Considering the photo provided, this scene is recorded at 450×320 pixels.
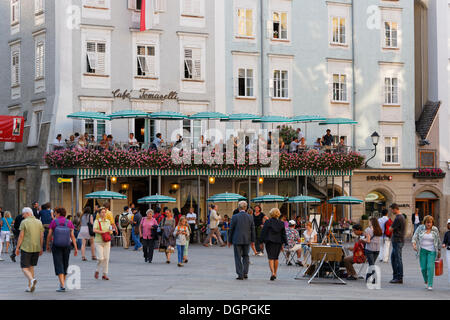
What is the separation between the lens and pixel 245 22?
46000mm

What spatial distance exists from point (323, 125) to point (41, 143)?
15391 millimetres

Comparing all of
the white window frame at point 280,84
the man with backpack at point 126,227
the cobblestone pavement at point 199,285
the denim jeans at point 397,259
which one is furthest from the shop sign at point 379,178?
the denim jeans at point 397,259

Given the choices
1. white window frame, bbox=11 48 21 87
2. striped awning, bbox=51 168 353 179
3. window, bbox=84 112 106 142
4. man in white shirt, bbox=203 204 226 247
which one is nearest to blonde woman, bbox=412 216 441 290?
man in white shirt, bbox=203 204 226 247

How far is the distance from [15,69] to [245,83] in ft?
40.3

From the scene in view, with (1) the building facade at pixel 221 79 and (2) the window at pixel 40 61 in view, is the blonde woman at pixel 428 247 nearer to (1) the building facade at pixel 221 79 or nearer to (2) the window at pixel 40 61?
(1) the building facade at pixel 221 79

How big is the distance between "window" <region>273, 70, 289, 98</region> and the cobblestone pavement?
20614mm

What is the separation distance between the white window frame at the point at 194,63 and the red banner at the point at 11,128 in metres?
8.79

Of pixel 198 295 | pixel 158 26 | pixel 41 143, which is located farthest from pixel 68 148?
pixel 198 295

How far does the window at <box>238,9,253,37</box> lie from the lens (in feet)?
150

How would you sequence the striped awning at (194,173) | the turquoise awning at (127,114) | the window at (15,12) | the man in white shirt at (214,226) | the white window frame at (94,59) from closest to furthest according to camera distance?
the man in white shirt at (214,226) → the striped awning at (194,173) → the turquoise awning at (127,114) → the white window frame at (94,59) → the window at (15,12)

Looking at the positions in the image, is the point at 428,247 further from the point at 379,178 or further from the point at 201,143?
the point at 379,178

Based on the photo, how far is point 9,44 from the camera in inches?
1804

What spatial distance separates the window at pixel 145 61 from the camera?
4356 cm

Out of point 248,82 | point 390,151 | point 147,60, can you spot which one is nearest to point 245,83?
point 248,82
